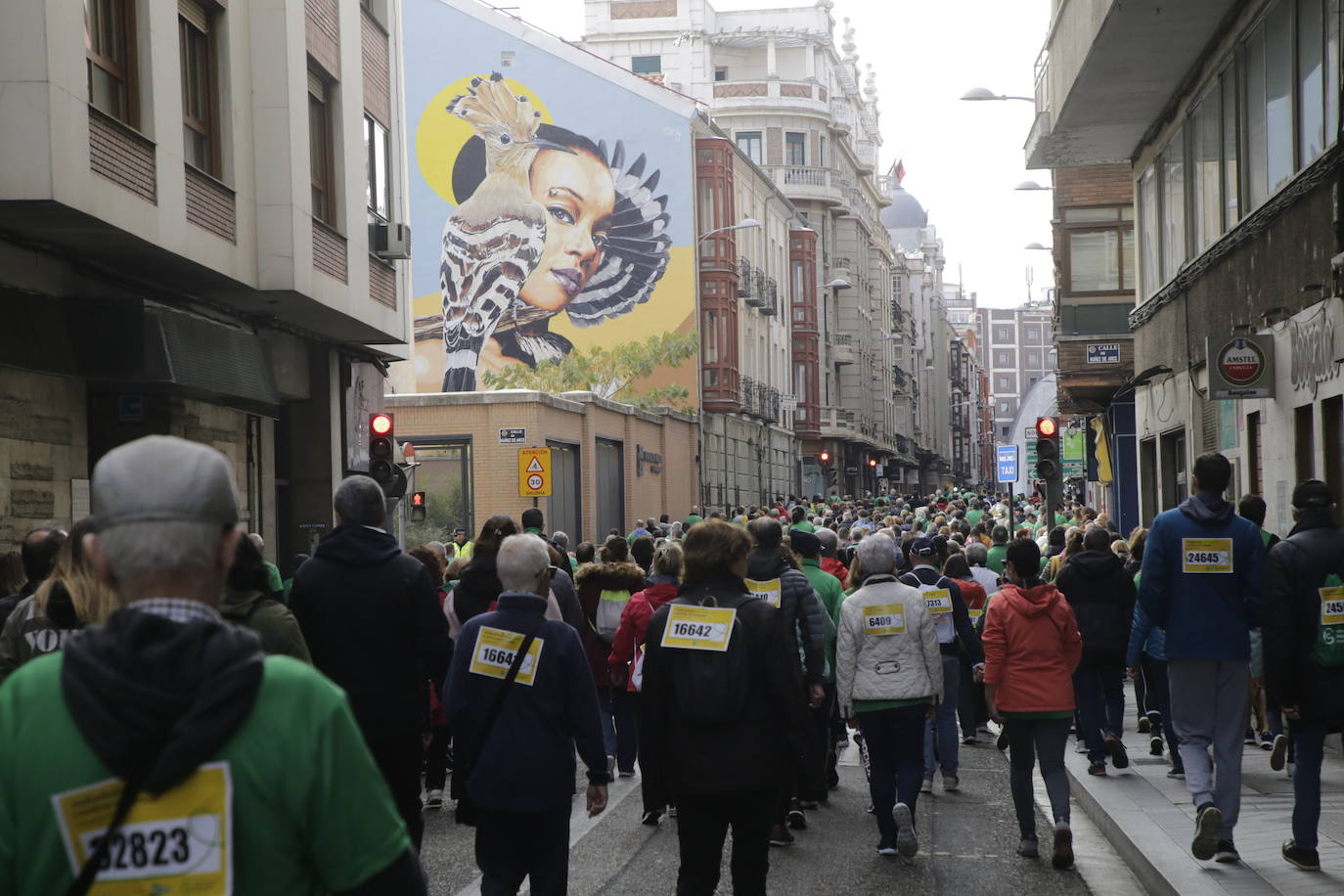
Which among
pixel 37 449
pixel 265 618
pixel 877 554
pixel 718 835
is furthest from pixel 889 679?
pixel 37 449

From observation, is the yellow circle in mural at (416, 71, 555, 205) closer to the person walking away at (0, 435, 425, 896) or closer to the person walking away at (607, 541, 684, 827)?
the person walking away at (607, 541, 684, 827)

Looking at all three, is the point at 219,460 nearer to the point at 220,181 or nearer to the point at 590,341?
the point at 220,181

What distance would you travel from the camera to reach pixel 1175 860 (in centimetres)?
830

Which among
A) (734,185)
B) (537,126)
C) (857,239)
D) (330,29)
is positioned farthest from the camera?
(857,239)

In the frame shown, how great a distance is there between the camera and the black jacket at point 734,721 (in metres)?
6.32

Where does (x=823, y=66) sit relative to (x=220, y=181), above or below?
above

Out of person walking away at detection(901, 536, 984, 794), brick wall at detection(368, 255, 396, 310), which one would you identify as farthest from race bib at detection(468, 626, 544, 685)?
brick wall at detection(368, 255, 396, 310)

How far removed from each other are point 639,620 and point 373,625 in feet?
13.1

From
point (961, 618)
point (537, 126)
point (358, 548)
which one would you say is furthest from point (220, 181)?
point (537, 126)

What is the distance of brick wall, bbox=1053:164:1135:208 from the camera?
30250 mm

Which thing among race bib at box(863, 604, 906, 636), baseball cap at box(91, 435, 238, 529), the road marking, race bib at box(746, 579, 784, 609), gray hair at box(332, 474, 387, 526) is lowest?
the road marking

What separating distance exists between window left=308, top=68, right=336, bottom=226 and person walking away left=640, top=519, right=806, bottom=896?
45.7ft

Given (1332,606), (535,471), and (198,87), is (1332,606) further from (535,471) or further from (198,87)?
(535,471)

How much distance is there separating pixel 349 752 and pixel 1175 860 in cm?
671
